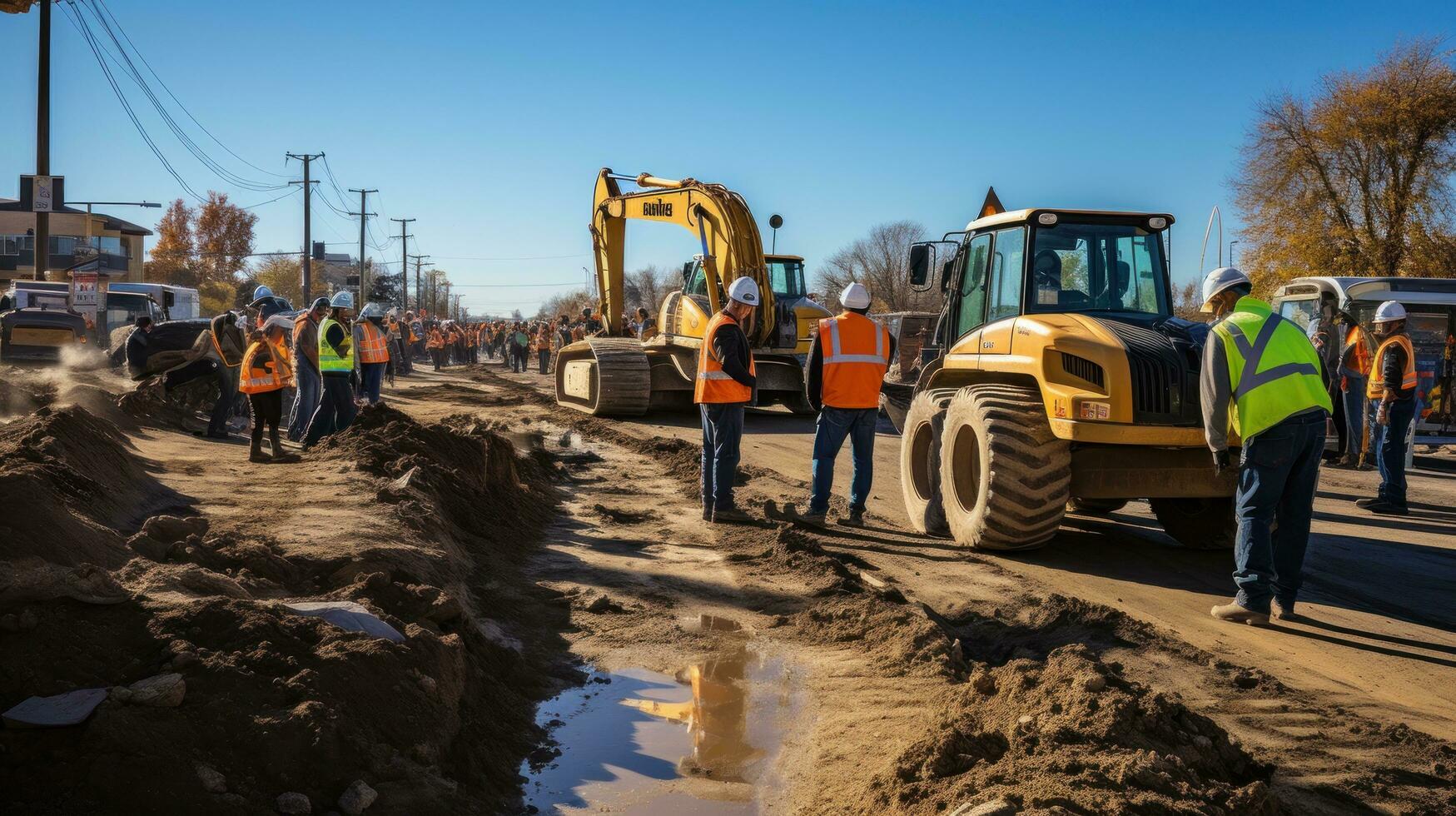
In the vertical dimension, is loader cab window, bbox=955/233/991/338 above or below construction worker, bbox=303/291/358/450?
above

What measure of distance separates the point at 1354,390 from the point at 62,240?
7864 centimetres

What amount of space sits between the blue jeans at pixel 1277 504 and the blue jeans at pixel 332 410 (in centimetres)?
957

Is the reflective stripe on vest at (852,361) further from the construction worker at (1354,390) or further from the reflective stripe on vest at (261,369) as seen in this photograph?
the construction worker at (1354,390)

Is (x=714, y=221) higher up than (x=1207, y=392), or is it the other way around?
(x=714, y=221)

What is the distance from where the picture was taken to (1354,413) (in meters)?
15.0

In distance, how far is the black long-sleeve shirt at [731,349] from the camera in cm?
957

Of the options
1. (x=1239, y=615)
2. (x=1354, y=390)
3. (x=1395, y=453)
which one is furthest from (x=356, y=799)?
(x=1354, y=390)

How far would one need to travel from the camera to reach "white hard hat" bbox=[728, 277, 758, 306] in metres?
9.42

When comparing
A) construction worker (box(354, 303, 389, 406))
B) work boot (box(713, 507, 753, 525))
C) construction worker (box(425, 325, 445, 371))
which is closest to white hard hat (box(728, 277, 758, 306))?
work boot (box(713, 507, 753, 525))

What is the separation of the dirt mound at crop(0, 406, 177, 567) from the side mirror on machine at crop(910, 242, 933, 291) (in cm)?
624

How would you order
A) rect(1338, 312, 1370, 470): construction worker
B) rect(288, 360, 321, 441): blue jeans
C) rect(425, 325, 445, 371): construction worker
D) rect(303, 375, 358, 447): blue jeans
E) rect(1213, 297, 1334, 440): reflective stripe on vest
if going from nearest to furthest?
1. rect(1213, 297, 1334, 440): reflective stripe on vest
2. rect(303, 375, 358, 447): blue jeans
3. rect(288, 360, 321, 441): blue jeans
4. rect(1338, 312, 1370, 470): construction worker
5. rect(425, 325, 445, 371): construction worker

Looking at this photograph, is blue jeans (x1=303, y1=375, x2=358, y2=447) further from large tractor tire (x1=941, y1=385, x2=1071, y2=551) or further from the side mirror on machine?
large tractor tire (x1=941, y1=385, x2=1071, y2=551)

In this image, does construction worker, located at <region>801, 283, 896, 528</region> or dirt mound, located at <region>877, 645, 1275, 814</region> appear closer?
dirt mound, located at <region>877, 645, 1275, 814</region>

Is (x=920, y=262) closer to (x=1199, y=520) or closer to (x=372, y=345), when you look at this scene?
(x=1199, y=520)
